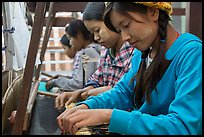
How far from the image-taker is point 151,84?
3.11 ft

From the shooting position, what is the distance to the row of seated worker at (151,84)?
0.76 m

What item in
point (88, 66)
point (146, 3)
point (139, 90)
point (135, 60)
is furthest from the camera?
point (88, 66)

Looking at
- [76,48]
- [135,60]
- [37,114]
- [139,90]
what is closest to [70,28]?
[76,48]

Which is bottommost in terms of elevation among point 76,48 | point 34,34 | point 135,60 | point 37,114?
point 37,114

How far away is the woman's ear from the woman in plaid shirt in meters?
0.64

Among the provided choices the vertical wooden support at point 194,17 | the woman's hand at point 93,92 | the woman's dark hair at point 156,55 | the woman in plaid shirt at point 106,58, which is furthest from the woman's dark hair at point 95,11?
the vertical wooden support at point 194,17

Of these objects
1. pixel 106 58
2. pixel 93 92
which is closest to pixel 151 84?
pixel 93 92

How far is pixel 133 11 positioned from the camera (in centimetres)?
89

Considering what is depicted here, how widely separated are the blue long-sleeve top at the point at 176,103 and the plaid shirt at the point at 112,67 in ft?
2.09

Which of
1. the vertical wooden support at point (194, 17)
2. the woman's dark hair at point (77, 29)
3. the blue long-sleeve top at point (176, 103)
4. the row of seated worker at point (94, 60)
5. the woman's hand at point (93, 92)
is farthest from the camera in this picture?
the woman's dark hair at point (77, 29)

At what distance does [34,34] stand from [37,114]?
77cm

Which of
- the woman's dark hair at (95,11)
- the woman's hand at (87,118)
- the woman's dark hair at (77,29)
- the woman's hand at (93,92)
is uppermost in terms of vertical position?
the woman's dark hair at (95,11)

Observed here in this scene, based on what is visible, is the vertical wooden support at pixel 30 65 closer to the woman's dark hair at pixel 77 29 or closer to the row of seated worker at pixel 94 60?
the row of seated worker at pixel 94 60

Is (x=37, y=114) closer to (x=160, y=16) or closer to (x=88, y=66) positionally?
(x=88, y=66)
